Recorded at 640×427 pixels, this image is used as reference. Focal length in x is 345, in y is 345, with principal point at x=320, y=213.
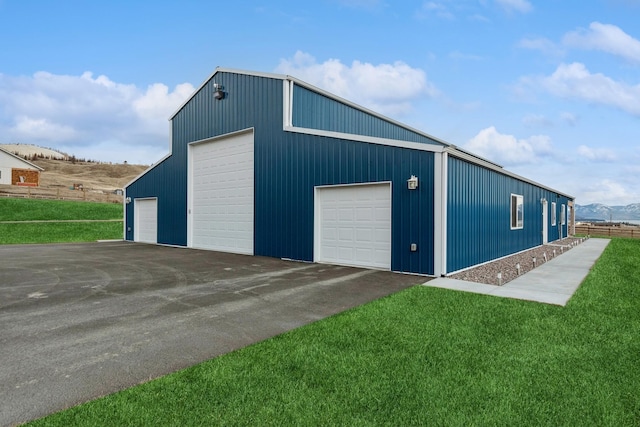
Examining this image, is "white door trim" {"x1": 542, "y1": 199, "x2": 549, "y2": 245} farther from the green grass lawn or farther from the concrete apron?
the green grass lawn

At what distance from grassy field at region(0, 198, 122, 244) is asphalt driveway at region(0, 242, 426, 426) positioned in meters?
11.6

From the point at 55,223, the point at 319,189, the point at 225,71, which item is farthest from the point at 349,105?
the point at 55,223

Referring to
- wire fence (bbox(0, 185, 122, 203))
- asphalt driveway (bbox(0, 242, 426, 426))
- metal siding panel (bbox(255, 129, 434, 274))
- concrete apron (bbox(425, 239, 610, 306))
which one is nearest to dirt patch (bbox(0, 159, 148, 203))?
wire fence (bbox(0, 185, 122, 203))

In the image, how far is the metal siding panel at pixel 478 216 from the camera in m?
8.35

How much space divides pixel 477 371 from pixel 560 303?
10.8 feet

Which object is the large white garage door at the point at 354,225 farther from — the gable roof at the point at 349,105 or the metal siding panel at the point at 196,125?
the metal siding panel at the point at 196,125

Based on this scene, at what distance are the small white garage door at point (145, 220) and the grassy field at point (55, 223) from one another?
341 cm

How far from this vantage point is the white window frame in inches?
511

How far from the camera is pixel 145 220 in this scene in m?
17.8

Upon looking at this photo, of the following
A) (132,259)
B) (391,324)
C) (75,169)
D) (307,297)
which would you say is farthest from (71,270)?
(75,169)

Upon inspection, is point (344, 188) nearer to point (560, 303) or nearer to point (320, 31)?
point (560, 303)

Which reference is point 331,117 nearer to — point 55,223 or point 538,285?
point 538,285

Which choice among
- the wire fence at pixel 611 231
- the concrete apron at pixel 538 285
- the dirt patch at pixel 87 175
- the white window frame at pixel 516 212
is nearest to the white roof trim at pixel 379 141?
the concrete apron at pixel 538 285

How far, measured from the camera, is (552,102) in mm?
12992
